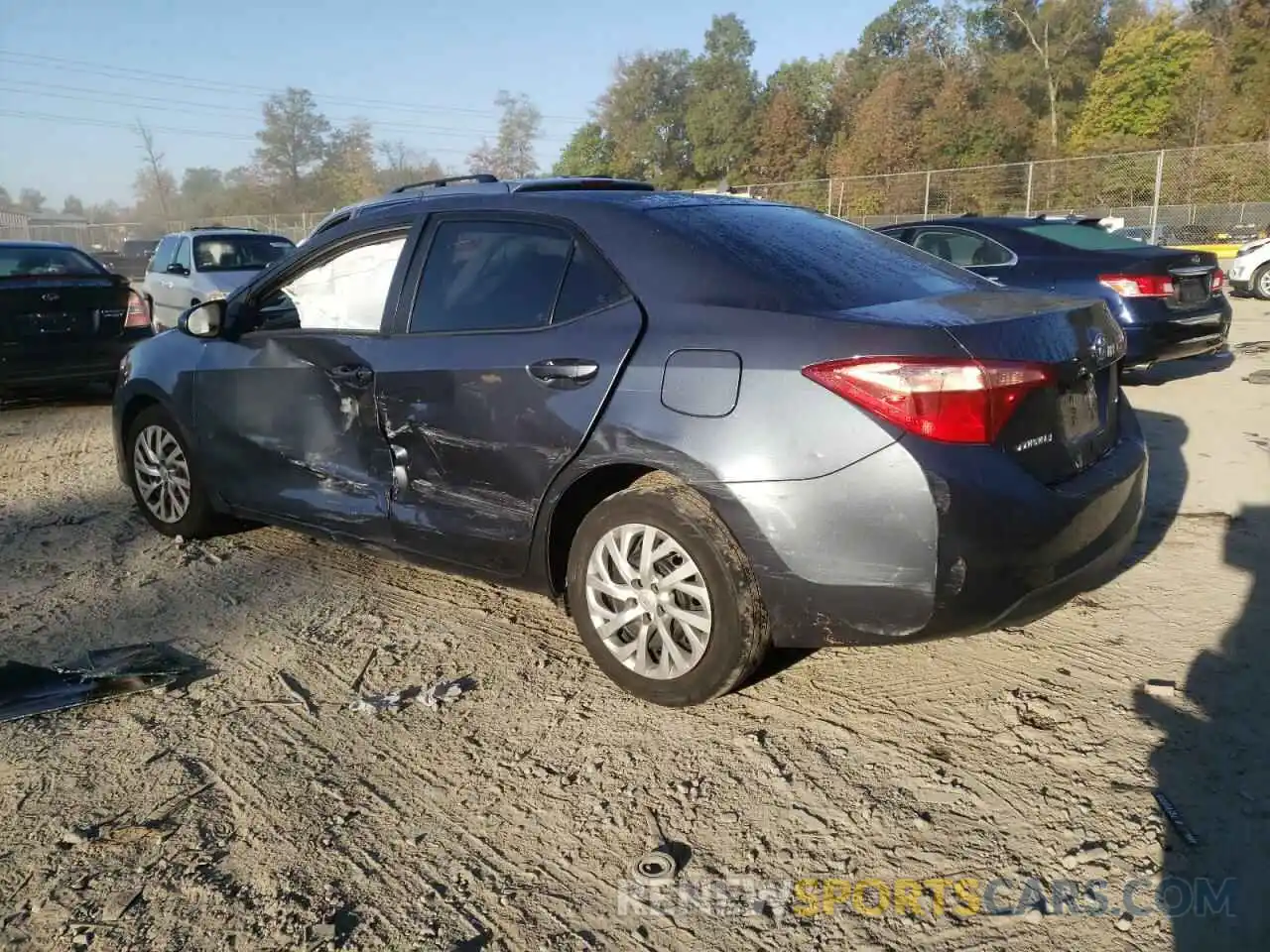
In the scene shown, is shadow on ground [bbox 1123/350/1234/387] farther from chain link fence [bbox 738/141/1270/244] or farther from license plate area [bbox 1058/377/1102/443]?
chain link fence [bbox 738/141/1270/244]

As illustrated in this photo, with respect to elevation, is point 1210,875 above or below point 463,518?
below

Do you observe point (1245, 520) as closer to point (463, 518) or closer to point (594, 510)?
point (594, 510)

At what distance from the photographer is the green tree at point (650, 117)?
224 feet

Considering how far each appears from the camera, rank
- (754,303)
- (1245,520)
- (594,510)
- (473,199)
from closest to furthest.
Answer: (754,303)
(594,510)
(473,199)
(1245,520)

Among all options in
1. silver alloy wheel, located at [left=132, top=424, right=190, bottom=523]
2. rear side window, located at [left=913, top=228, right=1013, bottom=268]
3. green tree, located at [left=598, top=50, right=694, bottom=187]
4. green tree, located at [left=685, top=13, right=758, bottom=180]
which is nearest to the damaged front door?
silver alloy wheel, located at [left=132, top=424, right=190, bottom=523]

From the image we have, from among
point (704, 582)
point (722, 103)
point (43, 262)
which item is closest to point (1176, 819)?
point (704, 582)

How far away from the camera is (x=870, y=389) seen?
2701 millimetres

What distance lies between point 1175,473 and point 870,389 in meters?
3.83

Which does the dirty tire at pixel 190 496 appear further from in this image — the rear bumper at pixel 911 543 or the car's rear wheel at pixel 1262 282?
the car's rear wheel at pixel 1262 282

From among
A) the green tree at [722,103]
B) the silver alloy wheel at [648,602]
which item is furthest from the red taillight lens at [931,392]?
the green tree at [722,103]

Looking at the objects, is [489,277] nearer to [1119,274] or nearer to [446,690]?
[446,690]

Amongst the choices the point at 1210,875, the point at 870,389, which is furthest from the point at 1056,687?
the point at 870,389

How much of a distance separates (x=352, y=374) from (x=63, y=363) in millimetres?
5851

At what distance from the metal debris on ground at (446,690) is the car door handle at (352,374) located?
3.93 feet
